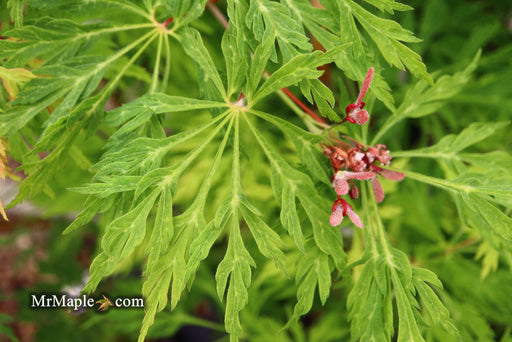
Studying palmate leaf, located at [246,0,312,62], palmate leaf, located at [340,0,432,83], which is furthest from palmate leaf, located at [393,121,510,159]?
palmate leaf, located at [246,0,312,62]

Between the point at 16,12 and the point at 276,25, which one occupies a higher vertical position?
the point at 16,12

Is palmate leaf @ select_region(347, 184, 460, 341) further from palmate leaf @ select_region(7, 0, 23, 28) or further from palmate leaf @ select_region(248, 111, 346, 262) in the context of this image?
palmate leaf @ select_region(7, 0, 23, 28)

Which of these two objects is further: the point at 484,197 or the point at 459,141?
the point at 459,141

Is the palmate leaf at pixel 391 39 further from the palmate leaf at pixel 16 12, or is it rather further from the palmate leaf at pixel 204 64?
the palmate leaf at pixel 16 12

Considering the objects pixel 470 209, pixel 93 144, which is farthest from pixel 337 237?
pixel 93 144

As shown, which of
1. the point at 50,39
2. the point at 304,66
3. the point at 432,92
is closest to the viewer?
the point at 304,66

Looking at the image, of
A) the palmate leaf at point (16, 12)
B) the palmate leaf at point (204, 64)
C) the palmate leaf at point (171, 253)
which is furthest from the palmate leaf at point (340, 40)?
the palmate leaf at point (16, 12)

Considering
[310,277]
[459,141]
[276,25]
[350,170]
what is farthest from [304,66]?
[459,141]

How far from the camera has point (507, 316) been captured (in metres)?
1.07

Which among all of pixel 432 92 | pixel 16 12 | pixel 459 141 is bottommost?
pixel 459 141

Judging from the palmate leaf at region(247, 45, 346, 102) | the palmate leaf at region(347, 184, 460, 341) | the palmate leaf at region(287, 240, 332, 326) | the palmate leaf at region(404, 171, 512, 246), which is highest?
the palmate leaf at region(247, 45, 346, 102)

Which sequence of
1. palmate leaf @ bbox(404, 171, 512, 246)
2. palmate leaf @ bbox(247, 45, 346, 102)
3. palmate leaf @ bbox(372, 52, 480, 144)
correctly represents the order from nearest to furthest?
palmate leaf @ bbox(247, 45, 346, 102)
palmate leaf @ bbox(404, 171, 512, 246)
palmate leaf @ bbox(372, 52, 480, 144)

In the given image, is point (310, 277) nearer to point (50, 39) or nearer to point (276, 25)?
point (276, 25)

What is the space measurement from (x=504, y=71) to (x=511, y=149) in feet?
0.85
